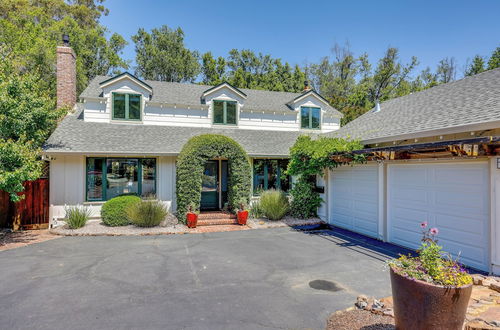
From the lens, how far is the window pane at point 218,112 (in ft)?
51.8

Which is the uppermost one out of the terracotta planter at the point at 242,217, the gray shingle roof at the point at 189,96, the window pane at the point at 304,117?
the gray shingle roof at the point at 189,96

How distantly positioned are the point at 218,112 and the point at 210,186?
4387 mm

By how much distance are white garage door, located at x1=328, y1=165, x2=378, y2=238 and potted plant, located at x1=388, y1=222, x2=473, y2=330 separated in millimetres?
6522

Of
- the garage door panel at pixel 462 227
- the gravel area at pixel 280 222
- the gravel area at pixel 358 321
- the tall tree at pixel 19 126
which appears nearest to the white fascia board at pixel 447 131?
the garage door panel at pixel 462 227

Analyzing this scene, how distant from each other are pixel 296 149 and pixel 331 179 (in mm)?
1993

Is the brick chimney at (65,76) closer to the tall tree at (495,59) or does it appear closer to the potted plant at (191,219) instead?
the potted plant at (191,219)

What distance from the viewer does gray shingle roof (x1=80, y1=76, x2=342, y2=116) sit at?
15.3 metres

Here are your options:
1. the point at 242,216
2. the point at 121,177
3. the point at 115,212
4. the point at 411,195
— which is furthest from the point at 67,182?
the point at 411,195

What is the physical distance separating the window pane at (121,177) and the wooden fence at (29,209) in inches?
92.2

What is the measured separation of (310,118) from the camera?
17.5 meters

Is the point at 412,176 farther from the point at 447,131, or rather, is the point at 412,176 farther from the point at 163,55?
the point at 163,55

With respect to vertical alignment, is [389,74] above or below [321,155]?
above

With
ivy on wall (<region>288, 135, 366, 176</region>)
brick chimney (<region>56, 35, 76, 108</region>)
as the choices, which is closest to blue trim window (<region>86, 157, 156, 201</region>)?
brick chimney (<region>56, 35, 76, 108</region>)

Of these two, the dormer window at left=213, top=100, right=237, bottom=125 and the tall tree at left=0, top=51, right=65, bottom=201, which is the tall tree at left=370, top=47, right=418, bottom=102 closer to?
the dormer window at left=213, top=100, right=237, bottom=125
